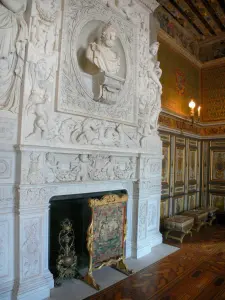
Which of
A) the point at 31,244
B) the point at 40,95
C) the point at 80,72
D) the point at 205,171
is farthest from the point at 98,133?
the point at 205,171

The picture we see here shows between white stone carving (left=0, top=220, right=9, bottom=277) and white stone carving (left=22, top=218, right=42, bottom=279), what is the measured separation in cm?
18

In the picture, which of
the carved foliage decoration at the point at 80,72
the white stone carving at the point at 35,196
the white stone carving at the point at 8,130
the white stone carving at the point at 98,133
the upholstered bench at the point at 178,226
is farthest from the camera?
the upholstered bench at the point at 178,226

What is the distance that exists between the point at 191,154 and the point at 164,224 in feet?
7.80

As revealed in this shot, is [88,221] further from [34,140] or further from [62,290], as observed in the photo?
[34,140]

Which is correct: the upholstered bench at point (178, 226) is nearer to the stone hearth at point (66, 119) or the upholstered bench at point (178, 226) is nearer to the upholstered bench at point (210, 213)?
the stone hearth at point (66, 119)

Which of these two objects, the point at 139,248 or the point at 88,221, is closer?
the point at 88,221

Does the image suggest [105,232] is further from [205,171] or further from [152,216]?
[205,171]

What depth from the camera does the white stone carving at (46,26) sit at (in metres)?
2.82

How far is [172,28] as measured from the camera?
19.5 feet

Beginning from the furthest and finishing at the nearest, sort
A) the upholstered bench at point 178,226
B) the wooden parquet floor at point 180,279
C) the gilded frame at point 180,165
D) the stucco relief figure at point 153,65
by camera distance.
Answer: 1. the gilded frame at point 180,165
2. the upholstered bench at point 178,226
3. the stucco relief figure at point 153,65
4. the wooden parquet floor at point 180,279

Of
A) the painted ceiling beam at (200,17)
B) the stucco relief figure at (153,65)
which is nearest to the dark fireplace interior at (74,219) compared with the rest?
the stucco relief figure at (153,65)

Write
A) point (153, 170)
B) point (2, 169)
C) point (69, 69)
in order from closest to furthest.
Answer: point (2, 169)
point (69, 69)
point (153, 170)

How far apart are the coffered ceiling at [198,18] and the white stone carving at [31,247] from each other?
16.9ft

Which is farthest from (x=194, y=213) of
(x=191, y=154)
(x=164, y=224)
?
(x=191, y=154)
